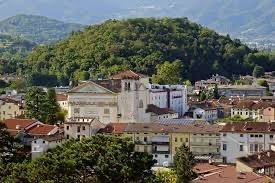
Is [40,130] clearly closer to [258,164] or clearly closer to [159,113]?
[159,113]

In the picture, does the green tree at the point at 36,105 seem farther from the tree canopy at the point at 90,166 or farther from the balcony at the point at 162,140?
the tree canopy at the point at 90,166

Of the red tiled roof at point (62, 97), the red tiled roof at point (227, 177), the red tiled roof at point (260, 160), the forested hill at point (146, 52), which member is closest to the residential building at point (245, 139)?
the red tiled roof at point (260, 160)

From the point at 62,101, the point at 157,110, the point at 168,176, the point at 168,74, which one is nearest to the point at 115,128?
the point at 157,110

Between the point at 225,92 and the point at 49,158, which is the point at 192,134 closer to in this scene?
the point at 49,158

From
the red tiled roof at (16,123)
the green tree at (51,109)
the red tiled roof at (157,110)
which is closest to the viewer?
the red tiled roof at (16,123)

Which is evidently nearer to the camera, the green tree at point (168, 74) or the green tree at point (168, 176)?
the green tree at point (168, 176)

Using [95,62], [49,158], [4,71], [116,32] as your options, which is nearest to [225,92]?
[95,62]
